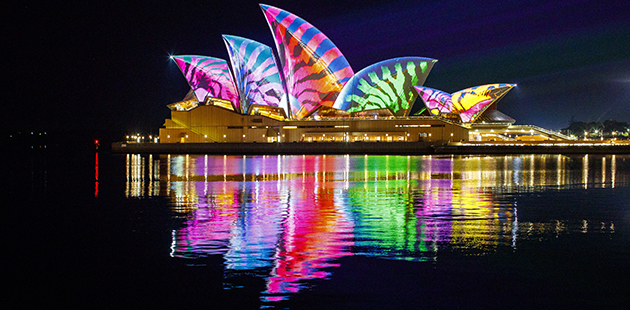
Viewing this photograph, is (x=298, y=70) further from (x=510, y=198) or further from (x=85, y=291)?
(x=85, y=291)

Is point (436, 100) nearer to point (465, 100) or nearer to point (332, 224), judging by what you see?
point (465, 100)

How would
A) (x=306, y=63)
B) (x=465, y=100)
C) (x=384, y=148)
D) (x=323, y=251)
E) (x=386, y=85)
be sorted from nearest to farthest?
(x=323, y=251) → (x=306, y=63) → (x=384, y=148) → (x=386, y=85) → (x=465, y=100)

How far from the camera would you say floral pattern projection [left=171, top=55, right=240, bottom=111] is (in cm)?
5144

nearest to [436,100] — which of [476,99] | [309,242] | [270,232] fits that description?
[476,99]

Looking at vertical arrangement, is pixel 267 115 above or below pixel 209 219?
above

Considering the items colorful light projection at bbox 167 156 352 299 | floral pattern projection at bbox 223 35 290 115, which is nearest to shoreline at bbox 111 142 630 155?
floral pattern projection at bbox 223 35 290 115

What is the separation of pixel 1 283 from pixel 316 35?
43.8 meters

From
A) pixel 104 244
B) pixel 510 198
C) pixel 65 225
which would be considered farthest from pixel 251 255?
pixel 510 198

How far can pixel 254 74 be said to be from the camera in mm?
50531

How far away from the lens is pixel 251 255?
23.3ft

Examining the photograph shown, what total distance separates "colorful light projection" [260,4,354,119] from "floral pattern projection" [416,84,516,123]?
8628 millimetres

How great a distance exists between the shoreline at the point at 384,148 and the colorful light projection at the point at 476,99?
7150 millimetres

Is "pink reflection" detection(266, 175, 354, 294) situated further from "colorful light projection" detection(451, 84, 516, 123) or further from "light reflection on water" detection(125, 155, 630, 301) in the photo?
"colorful light projection" detection(451, 84, 516, 123)

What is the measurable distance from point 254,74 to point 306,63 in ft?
17.1
